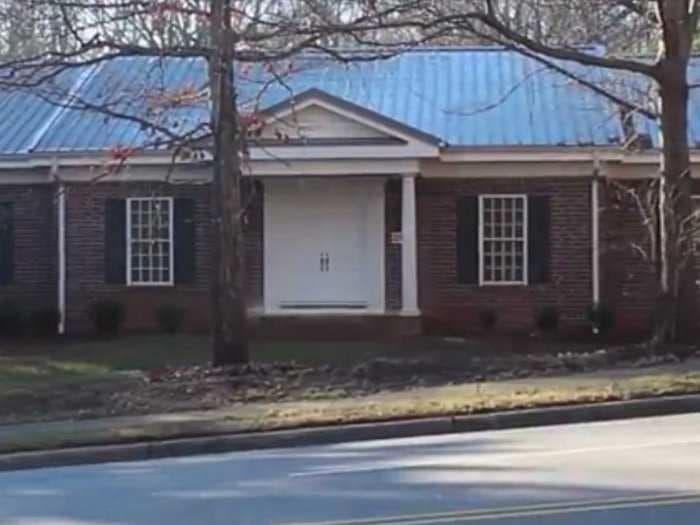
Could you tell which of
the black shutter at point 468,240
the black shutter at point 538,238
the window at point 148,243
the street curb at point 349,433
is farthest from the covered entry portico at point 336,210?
the street curb at point 349,433

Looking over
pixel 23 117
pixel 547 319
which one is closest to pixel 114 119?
pixel 23 117

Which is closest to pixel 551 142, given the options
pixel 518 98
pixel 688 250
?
pixel 518 98

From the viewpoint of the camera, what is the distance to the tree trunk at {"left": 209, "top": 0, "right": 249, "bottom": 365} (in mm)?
19234

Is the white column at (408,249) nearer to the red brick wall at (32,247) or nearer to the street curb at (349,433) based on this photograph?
the red brick wall at (32,247)

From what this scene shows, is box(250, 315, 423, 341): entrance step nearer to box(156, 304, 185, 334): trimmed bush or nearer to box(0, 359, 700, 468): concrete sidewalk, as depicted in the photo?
box(156, 304, 185, 334): trimmed bush

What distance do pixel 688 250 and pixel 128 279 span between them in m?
12.4

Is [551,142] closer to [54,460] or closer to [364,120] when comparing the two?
[364,120]

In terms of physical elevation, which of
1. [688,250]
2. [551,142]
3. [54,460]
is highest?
[551,142]

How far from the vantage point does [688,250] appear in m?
20.6

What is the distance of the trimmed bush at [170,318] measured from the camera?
28.7 meters

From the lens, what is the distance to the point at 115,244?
29.3 metres

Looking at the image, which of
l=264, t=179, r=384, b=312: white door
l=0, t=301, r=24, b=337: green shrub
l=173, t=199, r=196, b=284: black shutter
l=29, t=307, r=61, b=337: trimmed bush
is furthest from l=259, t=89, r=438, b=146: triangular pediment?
l=0, t=301, r=24, b=337: green shrub

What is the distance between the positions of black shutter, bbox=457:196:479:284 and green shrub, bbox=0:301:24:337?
334 inches

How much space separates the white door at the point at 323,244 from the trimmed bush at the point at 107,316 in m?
2.85
